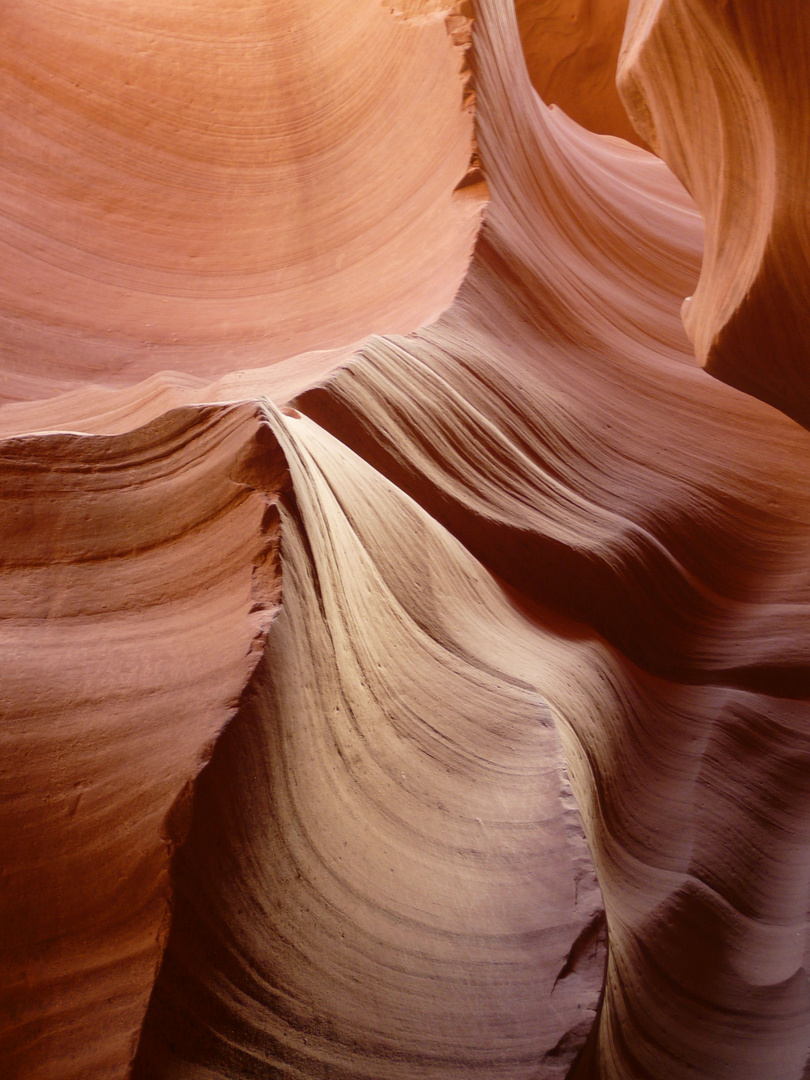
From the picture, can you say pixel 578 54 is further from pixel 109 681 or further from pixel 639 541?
pixel 109 681

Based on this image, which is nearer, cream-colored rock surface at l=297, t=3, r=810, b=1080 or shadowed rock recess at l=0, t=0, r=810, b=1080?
shadowed rock recess at l=0, t=0, r=810, b=1080

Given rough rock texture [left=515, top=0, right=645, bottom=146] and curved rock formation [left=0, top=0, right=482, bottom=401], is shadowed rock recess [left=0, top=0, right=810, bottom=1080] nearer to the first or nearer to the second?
curved rock formation [left=0, top=0, right=482, bottom=401]

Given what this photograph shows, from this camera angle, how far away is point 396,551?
2.11 m

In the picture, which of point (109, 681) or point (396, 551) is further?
point (396, 551)

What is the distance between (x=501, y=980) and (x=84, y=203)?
3.39 metres

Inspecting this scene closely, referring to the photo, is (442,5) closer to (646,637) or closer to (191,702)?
(646,637)

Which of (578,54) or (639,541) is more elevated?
(578,54)

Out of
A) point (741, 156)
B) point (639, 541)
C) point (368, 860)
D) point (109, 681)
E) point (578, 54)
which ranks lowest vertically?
point (368, 860)

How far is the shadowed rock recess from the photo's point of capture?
1406mm

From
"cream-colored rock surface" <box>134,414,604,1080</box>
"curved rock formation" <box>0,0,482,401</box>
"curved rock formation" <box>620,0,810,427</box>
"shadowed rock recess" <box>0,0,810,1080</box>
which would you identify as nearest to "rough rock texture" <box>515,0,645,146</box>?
"shadowed rock recess" <box>0,0,810,1080</box>

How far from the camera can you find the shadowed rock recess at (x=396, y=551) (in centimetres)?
141

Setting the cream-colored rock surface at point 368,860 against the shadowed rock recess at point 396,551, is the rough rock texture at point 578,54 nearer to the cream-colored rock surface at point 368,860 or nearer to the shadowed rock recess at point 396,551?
the shadowed rock recess at point 396,551

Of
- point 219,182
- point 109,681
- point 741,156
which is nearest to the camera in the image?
point 109,681

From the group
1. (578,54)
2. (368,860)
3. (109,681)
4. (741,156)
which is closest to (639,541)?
(741,156)
